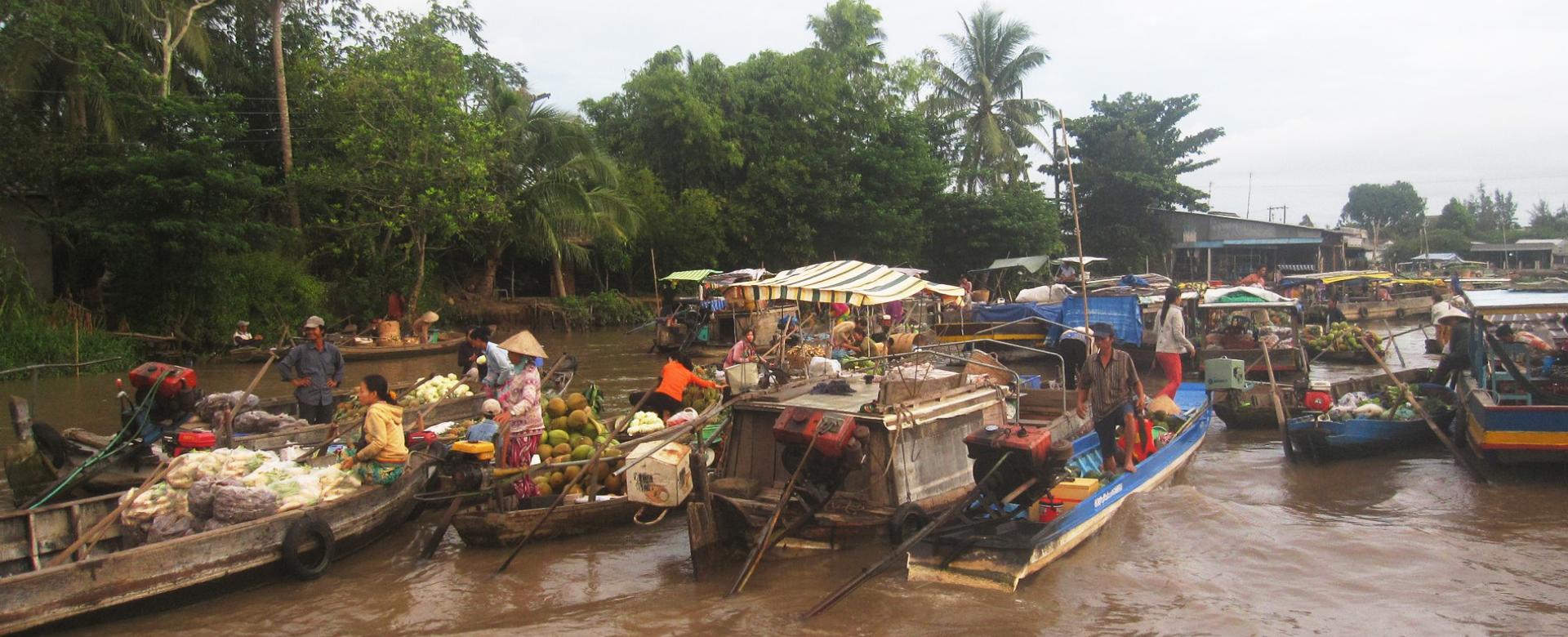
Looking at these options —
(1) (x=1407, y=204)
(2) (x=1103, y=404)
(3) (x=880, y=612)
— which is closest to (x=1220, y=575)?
(2) (x=1103, y=404)

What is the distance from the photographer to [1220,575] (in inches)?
283

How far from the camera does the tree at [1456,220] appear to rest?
2584 inches

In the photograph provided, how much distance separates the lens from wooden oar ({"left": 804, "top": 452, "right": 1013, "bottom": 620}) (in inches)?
235

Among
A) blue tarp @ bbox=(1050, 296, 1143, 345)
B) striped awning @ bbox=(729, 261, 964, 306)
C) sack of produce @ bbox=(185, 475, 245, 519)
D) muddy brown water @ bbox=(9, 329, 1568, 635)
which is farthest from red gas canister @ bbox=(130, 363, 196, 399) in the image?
blue tarp @ bbox=(1050, 296, 1143, 345)

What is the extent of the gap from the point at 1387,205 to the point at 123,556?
8891 centimetres

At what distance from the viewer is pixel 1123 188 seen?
36562 mm

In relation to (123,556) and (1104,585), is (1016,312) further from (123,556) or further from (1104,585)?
(123,556)

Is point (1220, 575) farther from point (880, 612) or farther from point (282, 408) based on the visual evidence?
point (282, 408)

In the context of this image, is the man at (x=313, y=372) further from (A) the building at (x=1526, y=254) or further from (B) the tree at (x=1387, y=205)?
(B) the tree at (x=1387, y=205)

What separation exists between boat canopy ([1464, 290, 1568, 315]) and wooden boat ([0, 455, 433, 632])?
32.6 feet

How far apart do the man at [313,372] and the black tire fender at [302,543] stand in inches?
128

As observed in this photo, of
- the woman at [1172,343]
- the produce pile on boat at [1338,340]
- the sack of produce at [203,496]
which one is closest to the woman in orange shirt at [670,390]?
the sack of produce at [203,496]

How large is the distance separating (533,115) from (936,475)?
73.8ft

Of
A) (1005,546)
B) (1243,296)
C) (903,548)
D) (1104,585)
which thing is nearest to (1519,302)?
(1104,585)
